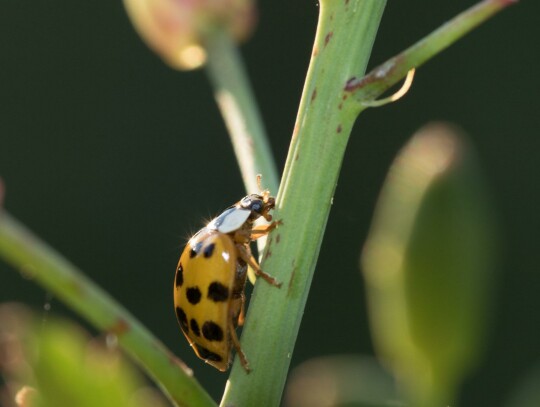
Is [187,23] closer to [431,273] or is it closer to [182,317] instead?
[182,317]

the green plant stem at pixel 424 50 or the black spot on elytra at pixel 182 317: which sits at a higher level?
the green plant stem at pixel 424 50

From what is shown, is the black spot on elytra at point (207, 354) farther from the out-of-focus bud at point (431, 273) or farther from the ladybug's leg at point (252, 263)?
the out-of-focus bud at point (431, 273)

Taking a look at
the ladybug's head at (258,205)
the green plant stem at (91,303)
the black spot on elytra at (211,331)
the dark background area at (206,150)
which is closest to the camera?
the green plant stem at (91,303)

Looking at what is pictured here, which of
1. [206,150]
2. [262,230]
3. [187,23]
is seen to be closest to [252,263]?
[262,230]

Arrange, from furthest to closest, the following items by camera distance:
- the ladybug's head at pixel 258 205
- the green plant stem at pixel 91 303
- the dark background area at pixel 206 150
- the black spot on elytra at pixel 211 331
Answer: the dark background area at pixel 206 150 → the ladybug's head at pixel 258 205 → the black spot on elytra at pixel 211 331 → the green plant stem at pixel 91 303

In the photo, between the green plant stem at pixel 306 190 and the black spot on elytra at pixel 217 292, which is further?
the black spot on elytra at pixel 217 292

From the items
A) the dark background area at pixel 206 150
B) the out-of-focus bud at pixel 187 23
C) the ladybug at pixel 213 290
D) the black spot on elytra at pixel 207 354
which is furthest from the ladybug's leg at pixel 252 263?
the dark background area at pixel 206 150

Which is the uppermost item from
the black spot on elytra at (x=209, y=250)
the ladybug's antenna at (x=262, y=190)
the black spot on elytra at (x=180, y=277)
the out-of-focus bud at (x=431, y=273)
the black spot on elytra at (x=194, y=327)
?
the ladybug's antenna at (x=262, y=190)
